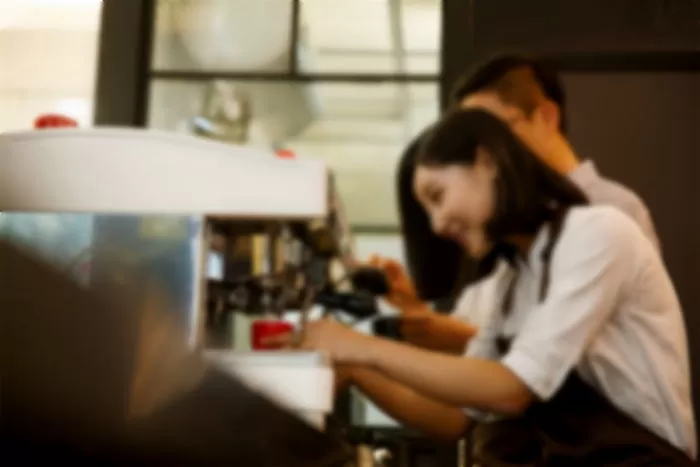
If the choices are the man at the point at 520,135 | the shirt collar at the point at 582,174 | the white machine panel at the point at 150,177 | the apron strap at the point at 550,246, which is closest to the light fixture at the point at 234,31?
the man at the point at 520,135

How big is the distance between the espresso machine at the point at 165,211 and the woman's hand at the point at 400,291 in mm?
523

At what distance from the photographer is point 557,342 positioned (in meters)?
0.90

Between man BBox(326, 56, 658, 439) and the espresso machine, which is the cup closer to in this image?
the espresso machine

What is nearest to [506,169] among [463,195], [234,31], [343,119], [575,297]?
[463,195]

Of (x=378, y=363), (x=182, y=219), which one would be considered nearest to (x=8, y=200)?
(x=182, y=219)

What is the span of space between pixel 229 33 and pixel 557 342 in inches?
41.9

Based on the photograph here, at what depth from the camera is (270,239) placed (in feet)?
2.56

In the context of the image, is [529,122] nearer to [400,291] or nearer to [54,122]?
[400,291]

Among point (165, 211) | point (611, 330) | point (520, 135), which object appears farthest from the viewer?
point (520, 135)

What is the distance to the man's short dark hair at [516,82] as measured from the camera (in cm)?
129

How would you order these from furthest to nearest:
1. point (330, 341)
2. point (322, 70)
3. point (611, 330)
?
point (322, 70)
point (611, 330)
point (330, 341)

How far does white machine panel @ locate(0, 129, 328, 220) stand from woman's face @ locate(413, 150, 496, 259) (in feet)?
1.08

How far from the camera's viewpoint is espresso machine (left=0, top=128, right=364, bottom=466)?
716mm

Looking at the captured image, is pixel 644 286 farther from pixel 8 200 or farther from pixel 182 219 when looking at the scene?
pixel 8 200
